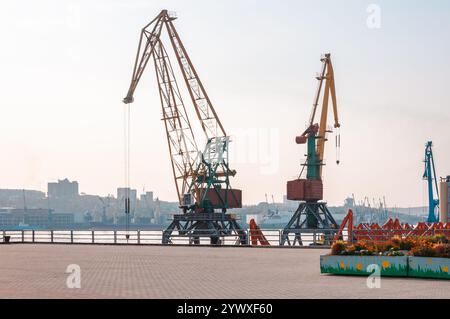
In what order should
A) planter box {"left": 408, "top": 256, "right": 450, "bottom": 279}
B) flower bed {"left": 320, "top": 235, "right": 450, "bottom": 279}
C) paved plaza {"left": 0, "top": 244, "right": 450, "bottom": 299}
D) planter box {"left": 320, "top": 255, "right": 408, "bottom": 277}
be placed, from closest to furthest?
paved plaza {"left": 0, "top": 244, "right": 450, "bottom": 299}, planter box {"left": 408, "top": 256, "right": 450, "bottom": 279}, flower bed {"left": 320, "top": 235, "right": 450, "bottom": 279}, planter box {"left": 320, "top": 255, "right": 408, "bottom": 277}

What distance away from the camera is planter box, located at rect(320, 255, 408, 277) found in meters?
25.9

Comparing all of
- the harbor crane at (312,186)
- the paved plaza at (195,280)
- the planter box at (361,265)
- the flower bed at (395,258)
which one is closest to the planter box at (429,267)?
the flower bed at (395,258)

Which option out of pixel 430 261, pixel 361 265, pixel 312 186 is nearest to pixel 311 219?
pixel 312 186

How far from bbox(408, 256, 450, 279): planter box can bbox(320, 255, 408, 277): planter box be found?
217 mm

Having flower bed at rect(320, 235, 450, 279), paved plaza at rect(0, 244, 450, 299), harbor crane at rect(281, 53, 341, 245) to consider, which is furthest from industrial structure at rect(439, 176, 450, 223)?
flower bed at rect(320, 235, 450, 279)

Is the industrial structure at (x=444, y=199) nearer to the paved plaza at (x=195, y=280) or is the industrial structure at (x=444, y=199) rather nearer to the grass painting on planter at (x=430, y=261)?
the paved plaza at (x=195, y=280)

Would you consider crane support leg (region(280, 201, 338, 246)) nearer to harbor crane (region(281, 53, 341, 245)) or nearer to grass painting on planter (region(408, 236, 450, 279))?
harbor crane (region(281, 53, 341, 245))

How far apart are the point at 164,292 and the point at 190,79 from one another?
9568 centimetres

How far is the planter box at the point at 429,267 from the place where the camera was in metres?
25.0

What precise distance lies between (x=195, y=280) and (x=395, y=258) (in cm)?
624

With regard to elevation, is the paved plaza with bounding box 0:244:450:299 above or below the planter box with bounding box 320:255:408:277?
below

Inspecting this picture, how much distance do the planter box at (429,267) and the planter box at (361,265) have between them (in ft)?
0.71
